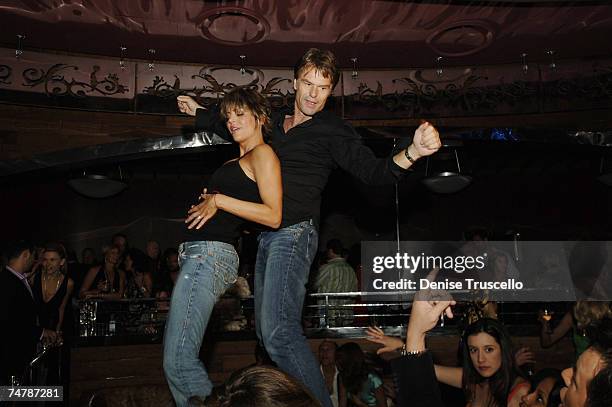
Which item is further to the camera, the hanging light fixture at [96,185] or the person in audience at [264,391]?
the hanging light fixture at [96,185]

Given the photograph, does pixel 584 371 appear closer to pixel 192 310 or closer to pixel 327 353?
pixel 192 310

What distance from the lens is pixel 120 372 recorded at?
236 inches

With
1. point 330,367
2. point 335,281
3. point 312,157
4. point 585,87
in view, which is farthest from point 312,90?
point 585,87

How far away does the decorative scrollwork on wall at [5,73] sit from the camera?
7.56 meters

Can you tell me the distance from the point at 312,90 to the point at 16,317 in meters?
2.71

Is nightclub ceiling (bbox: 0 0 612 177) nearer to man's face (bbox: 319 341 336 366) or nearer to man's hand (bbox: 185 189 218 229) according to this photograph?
man's face (bbox: 319 341 336 366)

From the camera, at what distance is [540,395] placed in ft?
8.69

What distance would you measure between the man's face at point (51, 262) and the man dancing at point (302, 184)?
3672mm

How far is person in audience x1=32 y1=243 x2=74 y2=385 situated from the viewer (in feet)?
16.5

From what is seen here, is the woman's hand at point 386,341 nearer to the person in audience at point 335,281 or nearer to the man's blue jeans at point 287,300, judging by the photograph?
the man's blue jeans at point 287,300

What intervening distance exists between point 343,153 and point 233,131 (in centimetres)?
44

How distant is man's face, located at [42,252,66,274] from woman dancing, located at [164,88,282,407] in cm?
365

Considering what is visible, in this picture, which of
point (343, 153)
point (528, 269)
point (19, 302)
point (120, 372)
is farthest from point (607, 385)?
point (528, 269)

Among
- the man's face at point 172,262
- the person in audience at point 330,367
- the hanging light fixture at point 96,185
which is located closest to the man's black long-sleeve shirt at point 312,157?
the person in audience at point 330,367
